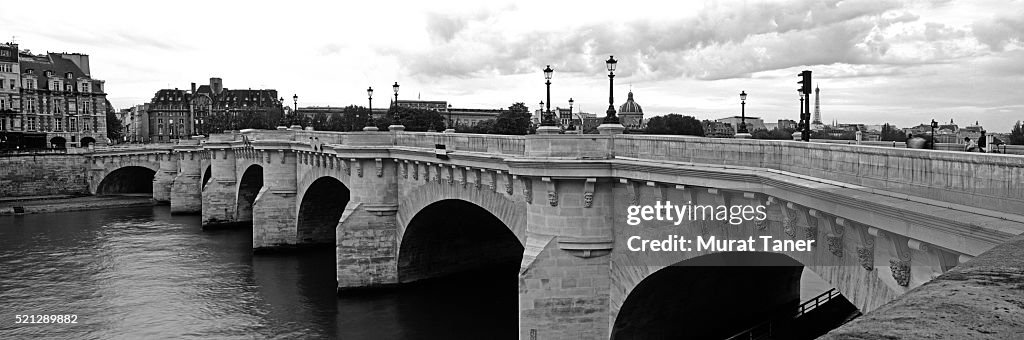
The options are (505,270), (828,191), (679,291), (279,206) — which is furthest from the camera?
(279,206)

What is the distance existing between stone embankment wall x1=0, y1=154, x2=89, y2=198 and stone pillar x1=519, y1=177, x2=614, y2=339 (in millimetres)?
77448

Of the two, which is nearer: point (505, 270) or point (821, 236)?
point (821, 236)

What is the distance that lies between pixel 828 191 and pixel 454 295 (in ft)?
75.8

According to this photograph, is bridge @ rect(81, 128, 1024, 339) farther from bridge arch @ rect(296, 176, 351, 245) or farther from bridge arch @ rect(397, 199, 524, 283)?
bridge arch @ rect(296, 176, 351, 245)

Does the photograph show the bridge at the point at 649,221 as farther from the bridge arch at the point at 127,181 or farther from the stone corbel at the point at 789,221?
the bridge arch at the point at 127,181

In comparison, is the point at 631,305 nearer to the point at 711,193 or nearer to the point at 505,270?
the point at 711,193

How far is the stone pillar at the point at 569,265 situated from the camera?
58.4 feet

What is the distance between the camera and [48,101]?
9788cm

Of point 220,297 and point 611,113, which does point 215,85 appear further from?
point 611,113

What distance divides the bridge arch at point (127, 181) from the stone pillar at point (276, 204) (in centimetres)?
4104

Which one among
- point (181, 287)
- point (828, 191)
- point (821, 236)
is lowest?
point (181, 287)

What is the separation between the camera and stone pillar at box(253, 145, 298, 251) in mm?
43500

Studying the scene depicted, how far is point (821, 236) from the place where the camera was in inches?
448

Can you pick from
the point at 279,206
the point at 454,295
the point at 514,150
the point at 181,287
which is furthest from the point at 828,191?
the point at 279,206
